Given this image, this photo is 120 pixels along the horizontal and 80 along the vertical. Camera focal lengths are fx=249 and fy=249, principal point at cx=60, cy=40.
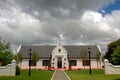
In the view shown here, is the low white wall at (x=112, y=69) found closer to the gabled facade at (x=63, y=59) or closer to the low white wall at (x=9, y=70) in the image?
the low white wall at (x=9, y=70)

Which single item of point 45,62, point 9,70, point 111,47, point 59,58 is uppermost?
point 111,47

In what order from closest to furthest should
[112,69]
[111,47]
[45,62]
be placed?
[112,69]
[111,47]
[45,62]

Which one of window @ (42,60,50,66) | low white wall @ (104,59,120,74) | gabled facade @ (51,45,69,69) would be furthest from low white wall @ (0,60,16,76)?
window @ (42,60,50,66)

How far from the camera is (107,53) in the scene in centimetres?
6919

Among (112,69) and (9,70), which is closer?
(9,70)

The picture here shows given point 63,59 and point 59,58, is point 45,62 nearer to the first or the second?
point 59,58

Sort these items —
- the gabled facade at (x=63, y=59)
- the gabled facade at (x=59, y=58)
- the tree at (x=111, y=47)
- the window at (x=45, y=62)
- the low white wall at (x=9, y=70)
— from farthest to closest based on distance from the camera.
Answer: the window at (x=45, y=62) → the gabled facade at (x=63, y=59) → the gabled facade at (x=59, y=58) → the tree at (x=111, y=47) → the low white wall at (x=9, y=70)

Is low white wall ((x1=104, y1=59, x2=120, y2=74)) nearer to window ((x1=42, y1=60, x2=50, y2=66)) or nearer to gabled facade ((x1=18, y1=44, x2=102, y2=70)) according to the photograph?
gabled facade ((x1=18, y1=44, x2=102, y2=70))

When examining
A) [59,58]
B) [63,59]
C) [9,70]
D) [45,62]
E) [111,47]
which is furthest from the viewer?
[45,62]

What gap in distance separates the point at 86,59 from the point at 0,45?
3051cm

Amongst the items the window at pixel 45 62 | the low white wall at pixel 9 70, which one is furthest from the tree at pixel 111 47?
the low white wall at pixel 9 70

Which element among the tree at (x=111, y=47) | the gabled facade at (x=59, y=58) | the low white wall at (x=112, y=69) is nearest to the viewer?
the low white wall at (x=112, y=69)

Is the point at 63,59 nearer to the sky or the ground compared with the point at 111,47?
nearer to the ground

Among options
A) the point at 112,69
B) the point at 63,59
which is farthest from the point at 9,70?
the point at 63,59
